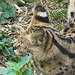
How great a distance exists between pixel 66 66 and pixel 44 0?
10.5ft

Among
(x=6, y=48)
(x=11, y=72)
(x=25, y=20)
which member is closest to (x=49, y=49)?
(x=11, y=72)

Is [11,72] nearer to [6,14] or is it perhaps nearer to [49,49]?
[49,49]

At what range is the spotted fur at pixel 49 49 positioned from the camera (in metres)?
1.31

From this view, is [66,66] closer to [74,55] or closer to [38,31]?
[74,55]

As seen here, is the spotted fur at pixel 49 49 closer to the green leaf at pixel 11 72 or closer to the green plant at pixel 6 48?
the green leaf at pixel 11 72

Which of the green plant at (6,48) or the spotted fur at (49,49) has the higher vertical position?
the spotted fur at (49,49)

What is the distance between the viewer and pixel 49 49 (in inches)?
54.5

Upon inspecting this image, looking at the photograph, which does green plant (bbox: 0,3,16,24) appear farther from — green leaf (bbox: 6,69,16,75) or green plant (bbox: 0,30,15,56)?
green leaf (bbox: 6,69,16,75)

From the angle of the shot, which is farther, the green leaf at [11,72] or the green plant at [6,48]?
the green plant at [6,48]

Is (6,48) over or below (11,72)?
below

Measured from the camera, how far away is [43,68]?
1.57m

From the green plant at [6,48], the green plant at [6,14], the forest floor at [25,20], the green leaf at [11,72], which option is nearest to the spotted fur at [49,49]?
the green leaf at [11,72]

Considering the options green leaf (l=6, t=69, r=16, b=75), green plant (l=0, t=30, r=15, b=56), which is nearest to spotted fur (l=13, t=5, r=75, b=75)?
green leaf (l=6, t=69, r=16, b=75)

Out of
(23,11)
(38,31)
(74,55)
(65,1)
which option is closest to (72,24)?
(74,55)
